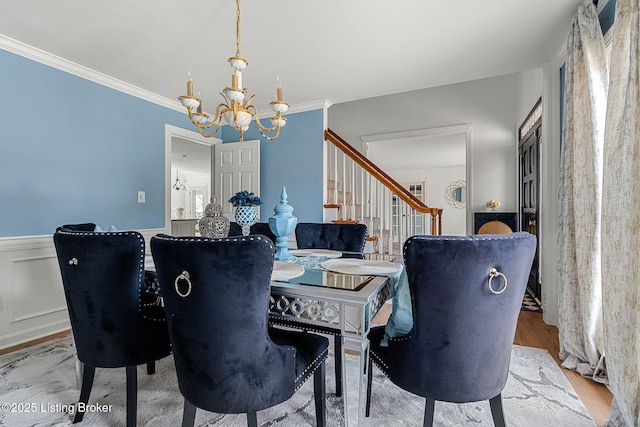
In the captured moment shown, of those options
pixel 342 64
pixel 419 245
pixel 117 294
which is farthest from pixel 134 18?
pixel 419 245

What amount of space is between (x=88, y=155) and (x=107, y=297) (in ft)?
7.30

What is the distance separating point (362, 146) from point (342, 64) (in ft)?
8.57

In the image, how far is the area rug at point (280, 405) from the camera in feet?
4.95

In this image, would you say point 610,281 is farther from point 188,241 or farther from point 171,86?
point 171,86

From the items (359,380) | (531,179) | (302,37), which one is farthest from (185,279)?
(531,179)

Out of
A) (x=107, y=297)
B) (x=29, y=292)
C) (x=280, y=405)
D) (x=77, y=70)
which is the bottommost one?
(x=280, y=405)

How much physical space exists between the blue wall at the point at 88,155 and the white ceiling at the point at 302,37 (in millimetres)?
296

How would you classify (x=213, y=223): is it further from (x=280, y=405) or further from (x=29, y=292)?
(x=29, y=292)

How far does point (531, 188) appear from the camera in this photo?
12.4 ft

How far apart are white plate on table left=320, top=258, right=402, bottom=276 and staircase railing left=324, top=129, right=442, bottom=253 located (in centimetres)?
164

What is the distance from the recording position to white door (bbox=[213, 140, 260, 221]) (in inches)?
161

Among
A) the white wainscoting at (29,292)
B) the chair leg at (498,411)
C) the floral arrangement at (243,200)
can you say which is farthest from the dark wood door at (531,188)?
the white wainscoting at (29,292)

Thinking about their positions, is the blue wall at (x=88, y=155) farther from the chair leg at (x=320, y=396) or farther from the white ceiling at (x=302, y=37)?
the chair leg at (x=320, y=396)

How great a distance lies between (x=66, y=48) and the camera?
253 cm
